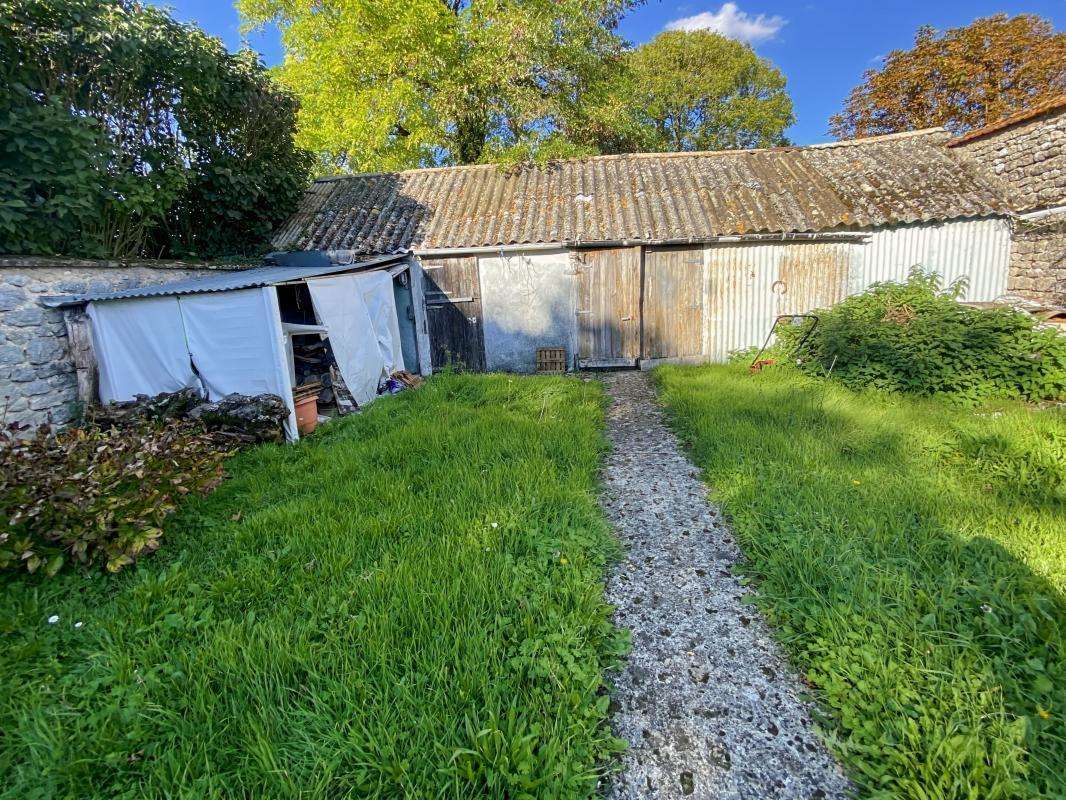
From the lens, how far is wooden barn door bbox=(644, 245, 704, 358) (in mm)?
8977

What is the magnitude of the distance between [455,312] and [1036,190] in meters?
10.4

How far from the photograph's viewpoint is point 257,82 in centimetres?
839

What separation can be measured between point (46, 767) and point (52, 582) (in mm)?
1768

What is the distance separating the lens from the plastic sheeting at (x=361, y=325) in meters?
6.71

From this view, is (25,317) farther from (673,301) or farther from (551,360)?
(673,301)

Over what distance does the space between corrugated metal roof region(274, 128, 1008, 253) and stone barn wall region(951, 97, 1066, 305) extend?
1.19 feet

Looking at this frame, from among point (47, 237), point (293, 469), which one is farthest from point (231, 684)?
point (47, 237)

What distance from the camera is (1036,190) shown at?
7.86 metres

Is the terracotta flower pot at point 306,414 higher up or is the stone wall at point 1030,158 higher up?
the stone wall at point 1030,158

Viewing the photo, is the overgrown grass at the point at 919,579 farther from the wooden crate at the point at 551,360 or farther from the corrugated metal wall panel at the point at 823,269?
the wooden crate at the point at 551,360

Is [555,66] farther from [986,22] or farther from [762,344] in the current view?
[986,22]

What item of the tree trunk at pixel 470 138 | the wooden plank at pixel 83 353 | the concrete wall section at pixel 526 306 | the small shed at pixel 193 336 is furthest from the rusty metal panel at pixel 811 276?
the wooden plank at pixel 83 353

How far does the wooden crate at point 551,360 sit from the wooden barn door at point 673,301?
170cm

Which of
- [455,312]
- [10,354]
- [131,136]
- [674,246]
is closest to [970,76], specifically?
[674,246]
